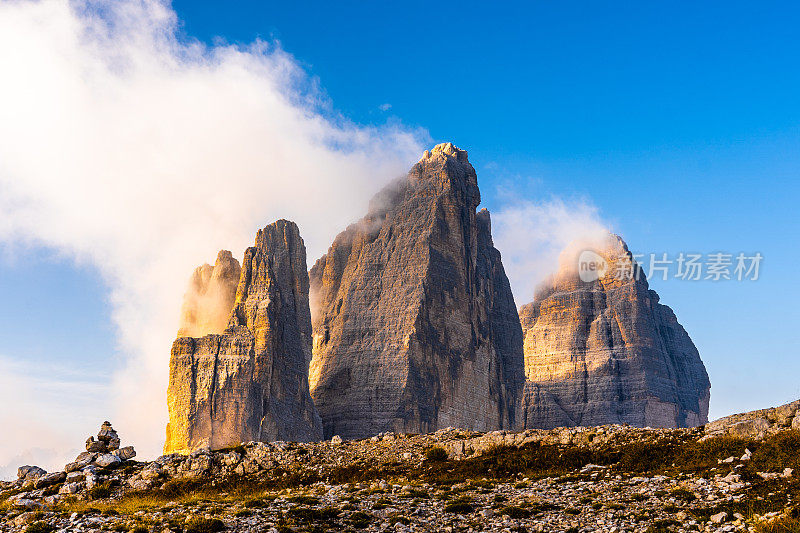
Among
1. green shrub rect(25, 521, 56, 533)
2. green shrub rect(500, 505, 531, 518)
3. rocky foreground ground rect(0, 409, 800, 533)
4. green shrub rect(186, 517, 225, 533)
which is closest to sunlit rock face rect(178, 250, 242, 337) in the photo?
rocky foreground ground rect(0, 409, 800, 533)

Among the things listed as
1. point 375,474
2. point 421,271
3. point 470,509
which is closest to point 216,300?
point 421,271

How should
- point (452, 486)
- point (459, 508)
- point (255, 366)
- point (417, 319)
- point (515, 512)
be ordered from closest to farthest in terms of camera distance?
point (515, 512), point (459, 508), point (452, 486), point (255, 366), point (417, 319)

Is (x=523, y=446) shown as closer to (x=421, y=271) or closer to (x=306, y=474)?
(x=306, y=474)

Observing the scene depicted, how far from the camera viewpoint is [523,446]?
44750mm

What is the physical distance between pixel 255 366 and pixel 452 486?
9338 cm

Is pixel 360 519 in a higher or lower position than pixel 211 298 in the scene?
lower

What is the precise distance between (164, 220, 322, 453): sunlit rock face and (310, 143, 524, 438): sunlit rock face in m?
18.9

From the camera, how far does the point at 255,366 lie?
415ft

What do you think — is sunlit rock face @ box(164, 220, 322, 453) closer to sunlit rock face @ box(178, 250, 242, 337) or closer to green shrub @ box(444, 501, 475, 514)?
sunlit rock face @ box(178, 250, 242, 337)

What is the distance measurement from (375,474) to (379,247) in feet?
456

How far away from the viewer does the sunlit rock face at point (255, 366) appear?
399 ft

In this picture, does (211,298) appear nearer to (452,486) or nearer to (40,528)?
(452,486)

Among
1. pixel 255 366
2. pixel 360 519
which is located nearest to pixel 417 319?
pixel 255 366

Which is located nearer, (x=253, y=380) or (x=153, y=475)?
(x=153, y=475)
